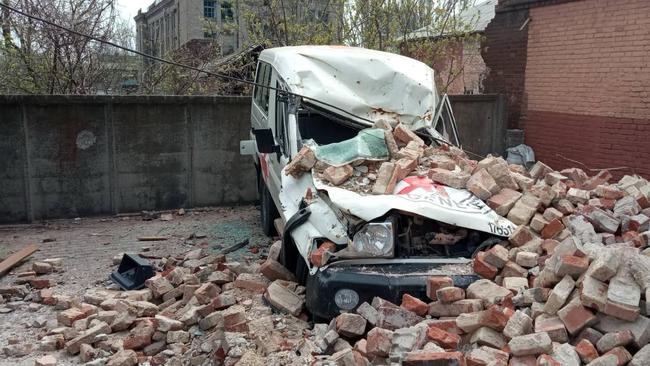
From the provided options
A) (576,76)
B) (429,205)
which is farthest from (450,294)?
(576,76)

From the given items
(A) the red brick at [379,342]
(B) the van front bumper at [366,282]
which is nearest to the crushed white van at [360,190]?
(B) the van front bumper at [366,282]

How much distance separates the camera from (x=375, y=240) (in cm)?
387

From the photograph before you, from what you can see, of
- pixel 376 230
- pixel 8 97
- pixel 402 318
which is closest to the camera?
pixel 402 318

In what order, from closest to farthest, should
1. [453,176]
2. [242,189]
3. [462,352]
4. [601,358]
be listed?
[601,358]
[462,352]
[453,176]
[242,189]

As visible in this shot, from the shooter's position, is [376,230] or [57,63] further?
[57,63]

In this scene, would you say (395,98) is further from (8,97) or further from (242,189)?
(8,97)

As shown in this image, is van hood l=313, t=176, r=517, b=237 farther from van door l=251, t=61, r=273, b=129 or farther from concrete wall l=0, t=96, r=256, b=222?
concrete wall l=0, t=96, r=256, b=222

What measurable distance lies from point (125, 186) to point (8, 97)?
2007mm

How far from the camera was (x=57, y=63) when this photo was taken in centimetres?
955

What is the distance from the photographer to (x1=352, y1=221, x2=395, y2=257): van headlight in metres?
3.85

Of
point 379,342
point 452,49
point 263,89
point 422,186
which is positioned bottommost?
point 379,342

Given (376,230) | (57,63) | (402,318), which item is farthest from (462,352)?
(57,63)

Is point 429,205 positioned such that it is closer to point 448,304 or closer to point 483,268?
point 483,268

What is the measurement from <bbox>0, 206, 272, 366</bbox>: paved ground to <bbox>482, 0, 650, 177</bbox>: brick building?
19.1 ft
